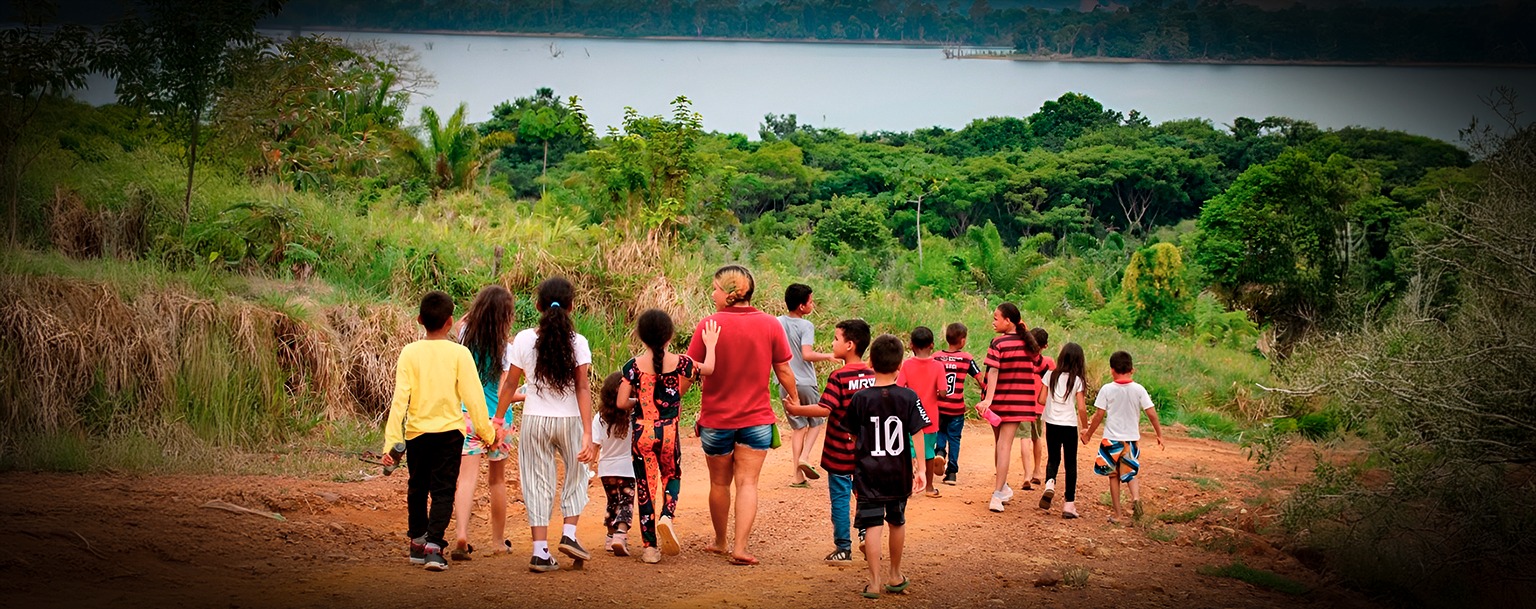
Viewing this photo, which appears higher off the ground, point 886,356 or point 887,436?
point 886,356

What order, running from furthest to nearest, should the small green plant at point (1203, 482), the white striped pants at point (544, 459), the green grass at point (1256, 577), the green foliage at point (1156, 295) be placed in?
1. the green foliage at point (1156, 295)
2. the small green plant at point (1203, 482)
3. the green grass at point (1256, 577)
4. the white striped pants at point (544, 459)

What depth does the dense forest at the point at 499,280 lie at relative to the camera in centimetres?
1038

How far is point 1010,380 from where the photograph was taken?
32.3 feet

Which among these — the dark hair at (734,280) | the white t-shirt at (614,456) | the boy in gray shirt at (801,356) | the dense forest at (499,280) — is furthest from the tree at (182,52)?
the dark hair at (734,280)

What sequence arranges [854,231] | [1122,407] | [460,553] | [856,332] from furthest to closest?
1. [854,231]
2. [1122,407]
3. [856,332]
4. [460,553]

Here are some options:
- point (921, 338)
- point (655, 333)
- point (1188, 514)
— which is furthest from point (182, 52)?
point (1188, 514)

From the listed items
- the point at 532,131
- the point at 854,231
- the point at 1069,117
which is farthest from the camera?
the point at 1069,117

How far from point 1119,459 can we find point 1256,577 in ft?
4.60

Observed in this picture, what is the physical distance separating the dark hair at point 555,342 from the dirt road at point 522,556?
1.20 m

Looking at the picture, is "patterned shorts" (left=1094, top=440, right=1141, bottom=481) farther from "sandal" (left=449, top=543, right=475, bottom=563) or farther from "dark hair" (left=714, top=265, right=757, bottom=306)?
"sandal" (left=449, top=543, right=475, bottom=563)

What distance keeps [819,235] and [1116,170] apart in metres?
19.2

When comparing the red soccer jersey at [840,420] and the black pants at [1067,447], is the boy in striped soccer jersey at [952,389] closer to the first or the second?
the black pants at [1067,447]

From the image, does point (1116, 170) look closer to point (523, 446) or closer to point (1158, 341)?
point (1158, 341)

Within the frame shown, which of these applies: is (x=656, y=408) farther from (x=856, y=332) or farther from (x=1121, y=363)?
(x=1121, y=363)
